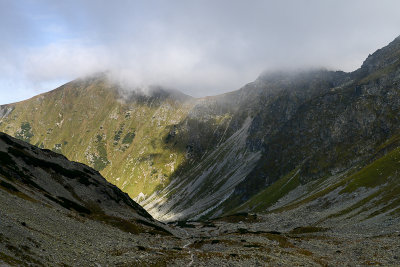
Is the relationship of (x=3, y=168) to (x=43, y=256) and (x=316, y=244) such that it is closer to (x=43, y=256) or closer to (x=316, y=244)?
(x=43, y=256)

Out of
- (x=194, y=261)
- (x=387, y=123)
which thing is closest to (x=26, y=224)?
(x=194, y=261)

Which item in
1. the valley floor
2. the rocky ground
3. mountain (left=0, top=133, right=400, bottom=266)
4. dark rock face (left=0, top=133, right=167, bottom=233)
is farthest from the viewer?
dark rock face (left=0, top=133, right=167, bottom=233)

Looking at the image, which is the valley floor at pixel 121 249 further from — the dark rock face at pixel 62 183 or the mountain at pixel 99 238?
the dark rock face at pixel 62 183

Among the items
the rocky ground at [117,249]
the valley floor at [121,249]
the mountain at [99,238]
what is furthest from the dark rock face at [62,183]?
the rocky ground at [117,249]

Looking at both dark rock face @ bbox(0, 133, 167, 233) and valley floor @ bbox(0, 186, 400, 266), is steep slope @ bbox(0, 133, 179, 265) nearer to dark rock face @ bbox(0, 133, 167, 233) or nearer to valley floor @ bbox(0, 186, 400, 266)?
dark rock face @ bbox(0, 133, 167, 233)

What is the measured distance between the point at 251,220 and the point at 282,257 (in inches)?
3994

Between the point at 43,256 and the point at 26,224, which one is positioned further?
the point at 26,224

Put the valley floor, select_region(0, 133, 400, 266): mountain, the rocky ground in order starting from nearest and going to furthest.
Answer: the rocky ground < the valley floor < select_region(0, 133, 400, 266): mountain

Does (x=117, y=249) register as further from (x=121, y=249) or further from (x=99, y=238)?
(x=99, y=238)

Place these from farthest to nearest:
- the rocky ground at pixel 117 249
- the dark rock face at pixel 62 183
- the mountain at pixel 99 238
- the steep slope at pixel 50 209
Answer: the dark rock face at pixel 62 183 → the mountain at pixel 99 238 → the steep slope at pixel 50 209 → the rocky ground at pixel 117 249

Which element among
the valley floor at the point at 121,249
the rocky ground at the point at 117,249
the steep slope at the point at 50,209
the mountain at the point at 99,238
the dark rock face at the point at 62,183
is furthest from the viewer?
the dark rock face at the point at 62,183

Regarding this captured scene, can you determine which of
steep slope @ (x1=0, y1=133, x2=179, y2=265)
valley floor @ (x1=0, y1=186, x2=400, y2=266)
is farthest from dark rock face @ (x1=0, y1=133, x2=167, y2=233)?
valley floor @ (x1=0, y1=186, x2=400, y2=266)

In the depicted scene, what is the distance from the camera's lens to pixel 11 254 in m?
29.6

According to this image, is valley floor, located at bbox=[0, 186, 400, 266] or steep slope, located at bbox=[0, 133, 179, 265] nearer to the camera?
valley floor, located at bbox=[0, 186, 400, 266]
